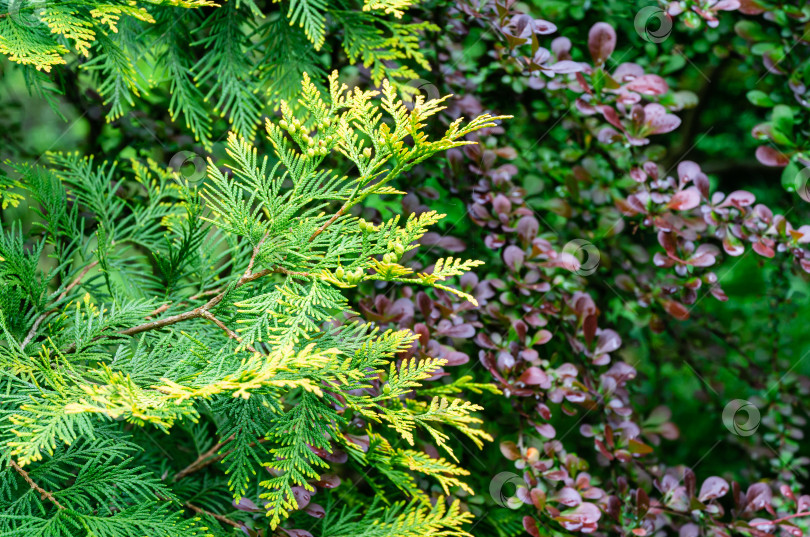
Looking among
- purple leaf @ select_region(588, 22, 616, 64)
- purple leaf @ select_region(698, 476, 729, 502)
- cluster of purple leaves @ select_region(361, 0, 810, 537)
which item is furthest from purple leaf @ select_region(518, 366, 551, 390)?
purple leaf @ select_region(588, 22, 616, 64)

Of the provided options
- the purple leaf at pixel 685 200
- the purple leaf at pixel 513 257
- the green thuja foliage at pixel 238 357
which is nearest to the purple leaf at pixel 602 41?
the purple leaf at pixel 685 200

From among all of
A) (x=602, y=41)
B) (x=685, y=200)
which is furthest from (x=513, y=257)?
(x=602, y=41)

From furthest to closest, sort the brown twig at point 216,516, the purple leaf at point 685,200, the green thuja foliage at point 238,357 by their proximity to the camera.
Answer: the purple leaf at point 685,200, the brown twig at point 216,516, the green thuja foliage at point 238,357

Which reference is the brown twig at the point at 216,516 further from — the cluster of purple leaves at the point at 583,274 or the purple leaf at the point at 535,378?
the purple leaf at the point at 535,378

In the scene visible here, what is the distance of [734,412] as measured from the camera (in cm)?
150

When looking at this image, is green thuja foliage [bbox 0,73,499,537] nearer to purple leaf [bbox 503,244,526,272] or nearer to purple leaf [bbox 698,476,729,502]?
purple leaf [bbox 503,244,526,272]

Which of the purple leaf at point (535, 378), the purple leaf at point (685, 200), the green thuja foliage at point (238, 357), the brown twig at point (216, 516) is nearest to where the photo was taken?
the green thuja foliage at point (238, 357)

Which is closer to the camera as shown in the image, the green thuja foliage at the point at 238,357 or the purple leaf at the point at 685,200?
the green thuja foliage at the point at 238,357

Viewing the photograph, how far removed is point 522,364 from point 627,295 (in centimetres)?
40

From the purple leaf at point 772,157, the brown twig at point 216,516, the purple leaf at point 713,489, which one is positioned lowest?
the purple leaf at point 713,489

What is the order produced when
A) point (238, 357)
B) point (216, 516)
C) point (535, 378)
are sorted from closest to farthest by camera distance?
point (238, 357) → point (216, 516) → point (535, 378)

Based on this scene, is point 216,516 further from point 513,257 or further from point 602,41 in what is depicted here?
point 602,41

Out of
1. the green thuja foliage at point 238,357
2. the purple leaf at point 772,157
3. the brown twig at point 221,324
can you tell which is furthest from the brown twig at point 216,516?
the purple leaf at point 772,157

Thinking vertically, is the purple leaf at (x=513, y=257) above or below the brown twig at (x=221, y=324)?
below
